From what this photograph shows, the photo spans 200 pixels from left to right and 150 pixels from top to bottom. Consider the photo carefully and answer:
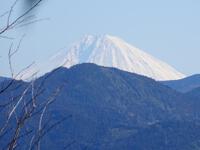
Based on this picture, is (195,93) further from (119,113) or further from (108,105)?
(119,113)

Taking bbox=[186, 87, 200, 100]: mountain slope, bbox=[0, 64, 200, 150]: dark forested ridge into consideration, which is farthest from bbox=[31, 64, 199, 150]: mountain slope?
bbox=[186, 87, 200, 100]: mountain slope

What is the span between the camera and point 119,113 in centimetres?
11625

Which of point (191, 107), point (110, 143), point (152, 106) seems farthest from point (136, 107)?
point (110, 143)

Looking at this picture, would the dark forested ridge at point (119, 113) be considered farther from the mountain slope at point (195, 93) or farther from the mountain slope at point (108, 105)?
the mountain slope at point (195, 93)

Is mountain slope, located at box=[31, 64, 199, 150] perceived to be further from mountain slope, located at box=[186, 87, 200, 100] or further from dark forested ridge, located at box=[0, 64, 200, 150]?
mountain slope, located at box=[186, 87, 200, 100]

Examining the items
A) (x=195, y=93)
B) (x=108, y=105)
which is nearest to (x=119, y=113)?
(x=108, y=105)

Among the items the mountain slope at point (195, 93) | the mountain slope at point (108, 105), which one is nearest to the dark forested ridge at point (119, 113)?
the mountain slope at point (108, 105)

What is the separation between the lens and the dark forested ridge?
95.9m

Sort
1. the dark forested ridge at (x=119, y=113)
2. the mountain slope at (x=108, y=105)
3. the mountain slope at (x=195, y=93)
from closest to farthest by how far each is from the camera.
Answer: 1. the dark forested ridge at (x=119, y=113)
2. the mountain slope at (x=108, y=105)
3. the mountain slope at (x=195, y=93)

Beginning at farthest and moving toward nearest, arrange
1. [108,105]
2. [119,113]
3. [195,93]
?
1. [195,93]
2. [108,105]
3. [119,113]

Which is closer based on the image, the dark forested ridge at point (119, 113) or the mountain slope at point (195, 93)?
the dark forested ridge at point (119, 113)

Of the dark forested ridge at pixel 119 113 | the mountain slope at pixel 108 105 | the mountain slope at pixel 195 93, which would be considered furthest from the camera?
the mountain slope at pixel 195 93

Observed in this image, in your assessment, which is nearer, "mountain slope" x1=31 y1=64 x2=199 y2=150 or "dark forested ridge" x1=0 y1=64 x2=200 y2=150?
"dark forested ridge" x1=0 y1=64 x2=200 y2=150

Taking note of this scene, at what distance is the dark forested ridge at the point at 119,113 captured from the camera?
95.9 meters
